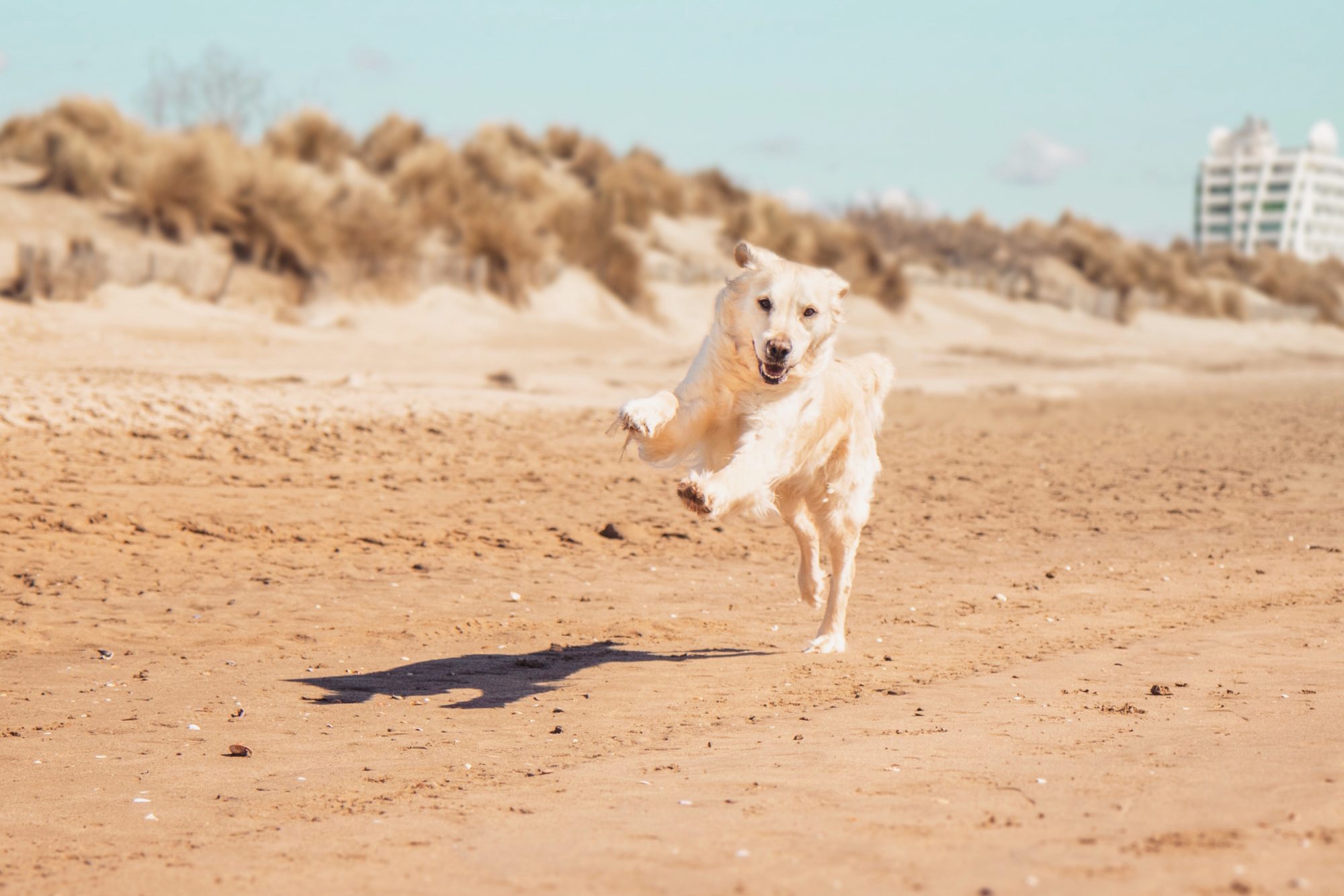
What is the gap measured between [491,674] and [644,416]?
1.80 m

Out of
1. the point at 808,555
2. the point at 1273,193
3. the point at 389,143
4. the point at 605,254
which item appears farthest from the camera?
the point at 1273,193

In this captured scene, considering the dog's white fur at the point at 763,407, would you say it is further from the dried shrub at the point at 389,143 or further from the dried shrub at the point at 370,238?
the dried shrub at the point at 389,143

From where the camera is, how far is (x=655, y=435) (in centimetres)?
661

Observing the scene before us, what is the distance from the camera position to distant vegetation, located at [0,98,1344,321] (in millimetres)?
22031

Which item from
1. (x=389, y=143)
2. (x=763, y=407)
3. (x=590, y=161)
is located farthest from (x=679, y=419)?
(x=590, y=161)

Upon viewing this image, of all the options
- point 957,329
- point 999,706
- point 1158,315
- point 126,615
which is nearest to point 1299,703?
point 999,706

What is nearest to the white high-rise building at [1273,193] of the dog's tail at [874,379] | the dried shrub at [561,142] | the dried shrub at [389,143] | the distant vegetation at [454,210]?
the distant vegetation at [454,210]

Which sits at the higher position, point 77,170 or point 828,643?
point 77,170

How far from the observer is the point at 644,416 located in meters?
6.19

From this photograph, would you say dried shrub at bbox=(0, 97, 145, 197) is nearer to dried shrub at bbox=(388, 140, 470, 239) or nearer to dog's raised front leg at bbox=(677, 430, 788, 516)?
dried shrub at bbox=(388, 140, 470, 239)

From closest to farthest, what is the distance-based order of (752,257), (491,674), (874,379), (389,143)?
(752,257) < (491,674) < (874,379) < (389,143)

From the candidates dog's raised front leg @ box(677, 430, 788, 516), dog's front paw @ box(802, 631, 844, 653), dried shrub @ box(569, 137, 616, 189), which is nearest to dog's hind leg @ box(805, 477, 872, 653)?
dog's front paw @ box(802, 631, 844, 653)

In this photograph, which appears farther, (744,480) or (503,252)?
(503,252)

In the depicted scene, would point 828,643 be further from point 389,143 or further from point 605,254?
point 389,143
